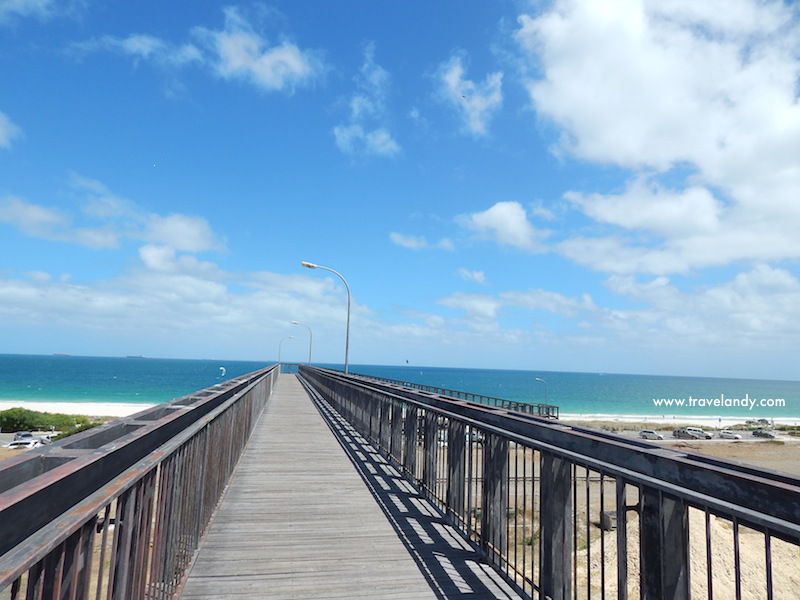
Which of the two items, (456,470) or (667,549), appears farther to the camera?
(456,470)

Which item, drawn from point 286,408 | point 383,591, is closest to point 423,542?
point 383,591

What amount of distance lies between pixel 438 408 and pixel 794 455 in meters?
51.9

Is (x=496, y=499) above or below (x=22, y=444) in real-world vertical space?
above

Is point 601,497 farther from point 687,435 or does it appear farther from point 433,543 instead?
point 687,435

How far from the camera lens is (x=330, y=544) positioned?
4.84m

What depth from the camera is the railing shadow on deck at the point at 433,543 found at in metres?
3.98

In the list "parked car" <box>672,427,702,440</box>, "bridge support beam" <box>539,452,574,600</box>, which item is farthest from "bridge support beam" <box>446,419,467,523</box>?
"parked car" <box>672,427,702,440</box>

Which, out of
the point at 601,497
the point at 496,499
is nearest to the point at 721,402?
the point at 496,499

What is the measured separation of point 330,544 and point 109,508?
314 centimetres

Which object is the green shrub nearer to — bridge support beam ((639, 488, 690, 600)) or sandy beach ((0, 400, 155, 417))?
sandy beach ((0, 400, 155, 417))

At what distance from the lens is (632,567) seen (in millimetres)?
12805

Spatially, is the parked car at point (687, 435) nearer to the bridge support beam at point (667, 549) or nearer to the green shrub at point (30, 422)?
the bridge support beam at point (667, 549)

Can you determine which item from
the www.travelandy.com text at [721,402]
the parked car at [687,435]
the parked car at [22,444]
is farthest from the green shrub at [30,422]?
the www.travelandy.com text at [721,402]

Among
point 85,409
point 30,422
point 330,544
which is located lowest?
point 85,409
